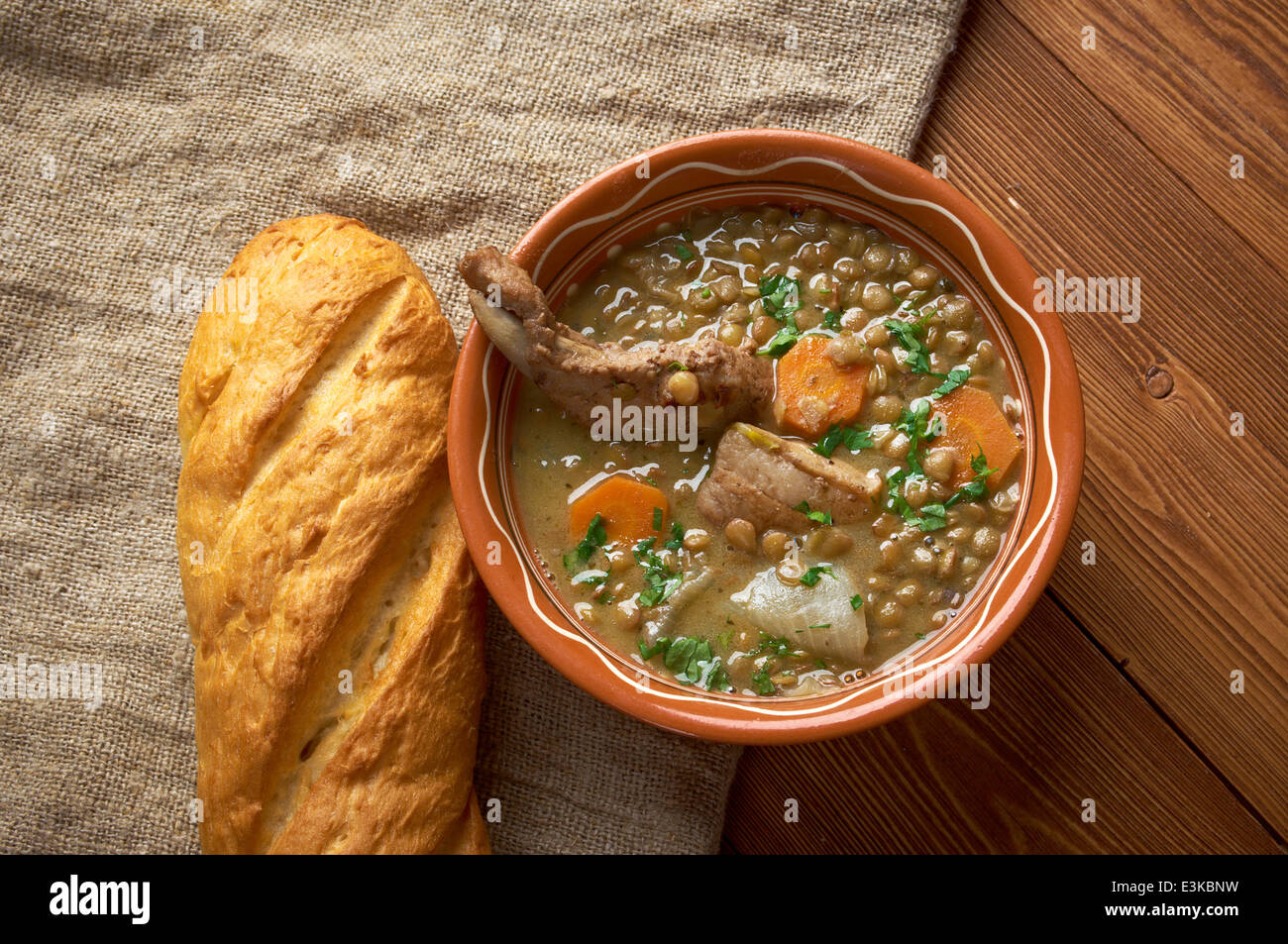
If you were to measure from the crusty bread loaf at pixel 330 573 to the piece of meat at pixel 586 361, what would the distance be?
1.25ft

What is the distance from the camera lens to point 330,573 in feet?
A: 10.3

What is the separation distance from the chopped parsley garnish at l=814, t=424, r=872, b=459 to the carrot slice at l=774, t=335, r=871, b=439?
26 millimetres

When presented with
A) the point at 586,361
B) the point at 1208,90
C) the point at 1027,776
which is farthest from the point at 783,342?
the point at 1208,90

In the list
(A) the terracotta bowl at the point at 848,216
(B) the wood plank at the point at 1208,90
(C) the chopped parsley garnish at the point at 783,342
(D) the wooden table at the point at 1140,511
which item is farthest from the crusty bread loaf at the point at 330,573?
(B) the wood plank at the point at 1208,90

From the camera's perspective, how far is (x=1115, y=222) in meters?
3.67

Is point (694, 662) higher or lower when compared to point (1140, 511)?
lower

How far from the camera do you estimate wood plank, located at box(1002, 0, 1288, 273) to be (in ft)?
11.9

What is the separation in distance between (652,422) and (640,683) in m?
0.81

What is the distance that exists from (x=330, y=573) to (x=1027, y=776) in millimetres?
2463

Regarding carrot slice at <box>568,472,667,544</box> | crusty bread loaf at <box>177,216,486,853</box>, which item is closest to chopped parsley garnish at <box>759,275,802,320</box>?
carrot slice at <box>568,472,667,544</box>

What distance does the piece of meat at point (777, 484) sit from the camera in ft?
10.1

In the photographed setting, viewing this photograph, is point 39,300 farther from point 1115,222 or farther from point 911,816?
point 1115,222

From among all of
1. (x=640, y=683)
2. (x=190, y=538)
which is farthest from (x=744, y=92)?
(x=190, y=538)

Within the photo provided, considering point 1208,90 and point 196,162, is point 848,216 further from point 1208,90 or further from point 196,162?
point 196,162
